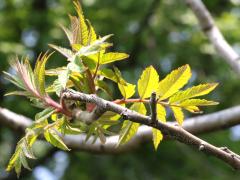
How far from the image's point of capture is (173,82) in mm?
1345

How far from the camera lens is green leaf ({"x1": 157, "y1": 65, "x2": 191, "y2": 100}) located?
1341mm

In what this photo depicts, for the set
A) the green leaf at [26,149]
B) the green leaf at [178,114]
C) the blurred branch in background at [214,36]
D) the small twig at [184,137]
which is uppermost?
the small twig at [184,137]

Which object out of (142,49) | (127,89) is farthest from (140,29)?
(127,89)

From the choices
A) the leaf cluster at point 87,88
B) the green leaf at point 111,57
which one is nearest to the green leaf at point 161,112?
the leaf cluster at point 87,88

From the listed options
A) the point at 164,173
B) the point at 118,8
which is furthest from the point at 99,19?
the point at 164,173

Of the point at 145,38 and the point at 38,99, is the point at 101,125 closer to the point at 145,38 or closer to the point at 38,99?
the point at 38,99

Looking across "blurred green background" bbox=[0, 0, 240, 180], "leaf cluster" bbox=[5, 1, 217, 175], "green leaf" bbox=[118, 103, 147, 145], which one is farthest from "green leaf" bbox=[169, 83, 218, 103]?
"blurred green background" bbox=[0, 0, 240, 180]

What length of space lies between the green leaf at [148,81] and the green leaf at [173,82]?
2 cm

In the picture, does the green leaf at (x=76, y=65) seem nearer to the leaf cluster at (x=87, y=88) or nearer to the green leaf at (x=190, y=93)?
the leaf cluster at (x=87, y=88)

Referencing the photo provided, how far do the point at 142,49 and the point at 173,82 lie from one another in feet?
11.0

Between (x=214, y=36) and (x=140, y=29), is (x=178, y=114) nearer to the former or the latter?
(x=214, y=36)

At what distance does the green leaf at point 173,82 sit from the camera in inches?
52.8

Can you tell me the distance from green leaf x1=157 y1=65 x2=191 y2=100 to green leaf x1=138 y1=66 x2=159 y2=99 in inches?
0.8

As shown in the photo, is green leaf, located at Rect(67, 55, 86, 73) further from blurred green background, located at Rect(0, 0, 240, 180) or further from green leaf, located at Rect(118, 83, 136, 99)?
blurred green background, located at Rect(0, 0, 240, 180)
